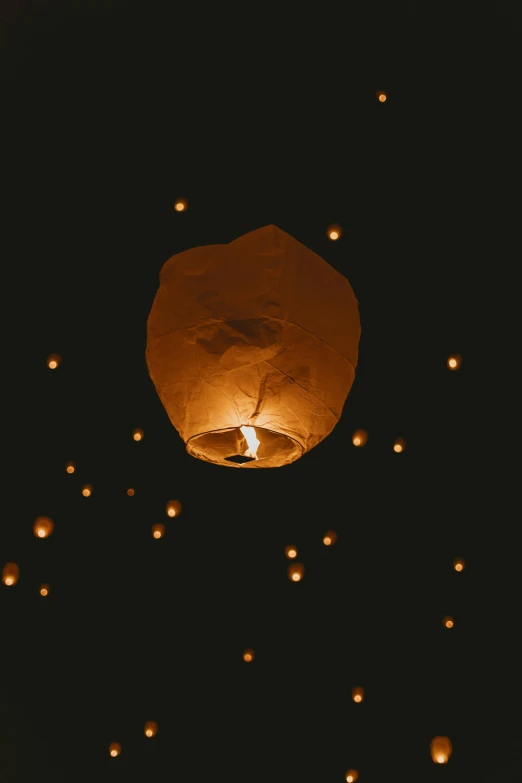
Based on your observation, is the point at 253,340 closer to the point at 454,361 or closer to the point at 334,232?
the point at 334,232

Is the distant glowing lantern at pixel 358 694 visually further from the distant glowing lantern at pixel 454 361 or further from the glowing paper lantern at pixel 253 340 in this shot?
the glowing paper lantern at pixel 253 340

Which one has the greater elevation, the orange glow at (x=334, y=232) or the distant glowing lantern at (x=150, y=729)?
the orange glow at (x=334, y=232)

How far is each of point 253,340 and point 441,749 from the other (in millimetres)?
1478

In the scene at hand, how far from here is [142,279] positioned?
7.84 ft

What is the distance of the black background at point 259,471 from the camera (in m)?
2.17

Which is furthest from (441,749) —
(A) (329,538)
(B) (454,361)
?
(B) (454,361)

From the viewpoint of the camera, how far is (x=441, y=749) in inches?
84.4

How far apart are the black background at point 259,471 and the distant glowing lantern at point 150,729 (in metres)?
0.03

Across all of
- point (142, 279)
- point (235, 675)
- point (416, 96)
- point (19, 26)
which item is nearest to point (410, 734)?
point (235, 675)

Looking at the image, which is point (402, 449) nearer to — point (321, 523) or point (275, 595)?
point (321, 523)

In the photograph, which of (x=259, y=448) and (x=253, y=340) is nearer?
(x=253, y=340)

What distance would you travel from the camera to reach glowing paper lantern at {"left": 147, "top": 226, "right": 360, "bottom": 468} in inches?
51.0

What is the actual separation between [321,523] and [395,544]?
25 cm

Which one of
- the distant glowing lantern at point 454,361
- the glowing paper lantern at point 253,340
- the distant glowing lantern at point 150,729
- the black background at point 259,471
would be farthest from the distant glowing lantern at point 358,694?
the glowing paper lantern at point 253,340
